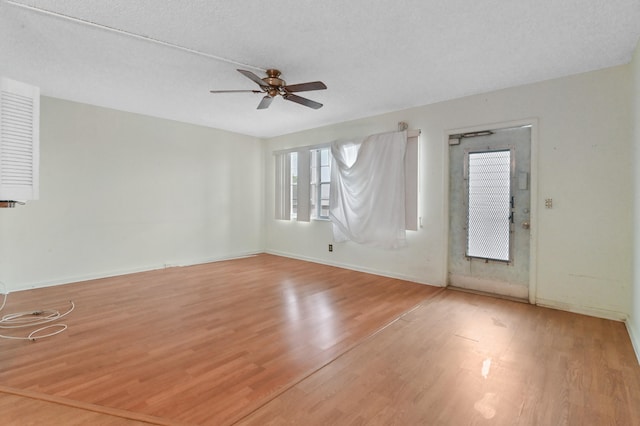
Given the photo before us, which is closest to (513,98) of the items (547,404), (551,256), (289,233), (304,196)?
(551,256)

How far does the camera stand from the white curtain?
452cm

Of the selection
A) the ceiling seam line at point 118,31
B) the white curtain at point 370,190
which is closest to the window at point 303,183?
the white curtain at point 370,190

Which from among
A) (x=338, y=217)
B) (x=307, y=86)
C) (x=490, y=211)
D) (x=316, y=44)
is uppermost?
(x=316, y=44)

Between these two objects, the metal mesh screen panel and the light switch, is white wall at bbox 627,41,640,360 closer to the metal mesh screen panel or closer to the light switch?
the light switch

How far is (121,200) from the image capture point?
4746mm

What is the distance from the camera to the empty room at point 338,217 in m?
1.95

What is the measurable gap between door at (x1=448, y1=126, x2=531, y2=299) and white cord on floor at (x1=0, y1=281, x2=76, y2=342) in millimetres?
4622

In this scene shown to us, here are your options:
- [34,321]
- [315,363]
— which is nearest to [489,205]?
[315,363]

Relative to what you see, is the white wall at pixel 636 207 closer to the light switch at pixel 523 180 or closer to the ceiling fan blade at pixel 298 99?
the light switch at pixel 523 180

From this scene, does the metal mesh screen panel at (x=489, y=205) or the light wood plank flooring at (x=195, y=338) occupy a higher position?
the metal mesh screen panel at (x=489, y=205)

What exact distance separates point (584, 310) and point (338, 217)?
11.4ft

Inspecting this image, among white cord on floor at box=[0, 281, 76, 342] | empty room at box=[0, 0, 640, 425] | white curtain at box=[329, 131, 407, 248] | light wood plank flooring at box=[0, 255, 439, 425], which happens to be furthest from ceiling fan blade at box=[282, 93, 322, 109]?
white cord on floor at box=[0, 281, 76, 342]

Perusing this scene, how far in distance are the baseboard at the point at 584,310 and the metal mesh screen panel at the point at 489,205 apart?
618 mm

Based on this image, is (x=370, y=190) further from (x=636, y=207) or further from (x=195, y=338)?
(x=195, y=338)
